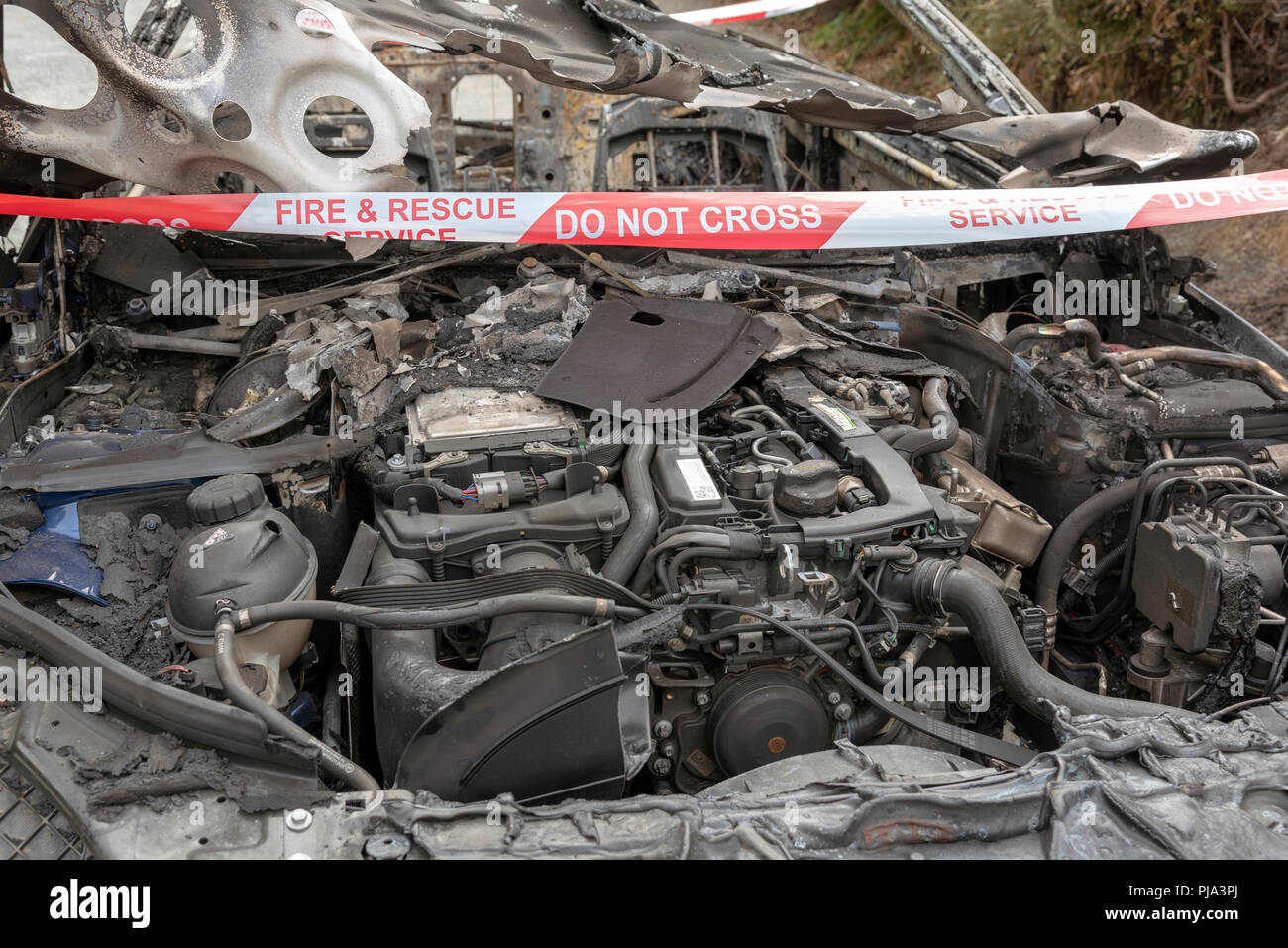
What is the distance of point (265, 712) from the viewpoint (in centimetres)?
194

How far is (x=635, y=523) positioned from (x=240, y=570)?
39.8 inches

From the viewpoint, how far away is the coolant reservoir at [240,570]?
2369mm

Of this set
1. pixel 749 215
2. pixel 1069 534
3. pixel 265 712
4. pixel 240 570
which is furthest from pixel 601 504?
pixel 749 215

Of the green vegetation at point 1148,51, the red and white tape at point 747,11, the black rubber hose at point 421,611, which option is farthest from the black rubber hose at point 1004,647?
the green vegetation at point 1148,51

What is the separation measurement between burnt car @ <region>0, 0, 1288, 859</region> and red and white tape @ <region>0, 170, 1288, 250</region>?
0.23 ft

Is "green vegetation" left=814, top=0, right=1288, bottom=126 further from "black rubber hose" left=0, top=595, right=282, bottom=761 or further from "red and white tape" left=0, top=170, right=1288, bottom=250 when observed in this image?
"black rubber hose" left=0, top=595, right=282, bottom=761

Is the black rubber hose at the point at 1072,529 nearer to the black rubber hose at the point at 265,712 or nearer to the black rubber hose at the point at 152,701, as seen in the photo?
the black rubber hose at the point at 265,712

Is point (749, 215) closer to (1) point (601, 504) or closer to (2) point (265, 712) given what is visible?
(1) point (601, 504)

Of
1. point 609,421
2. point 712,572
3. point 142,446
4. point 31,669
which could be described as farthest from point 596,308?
point 31,669

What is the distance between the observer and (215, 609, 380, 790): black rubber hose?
6.33ft

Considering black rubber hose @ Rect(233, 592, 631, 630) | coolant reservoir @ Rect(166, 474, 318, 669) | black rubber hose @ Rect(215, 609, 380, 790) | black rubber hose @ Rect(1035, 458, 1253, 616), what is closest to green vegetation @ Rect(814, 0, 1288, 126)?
black rubber hose @ Rect(1035, 458, 1253, 616)

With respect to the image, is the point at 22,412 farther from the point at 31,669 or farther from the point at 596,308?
the point at 596,308

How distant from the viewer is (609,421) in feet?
9.91

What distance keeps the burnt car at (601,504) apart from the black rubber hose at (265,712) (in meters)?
0.01
